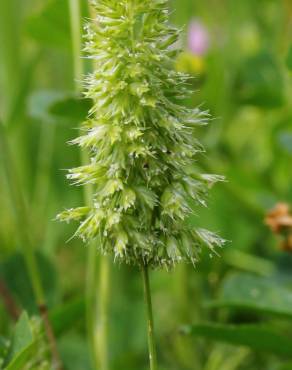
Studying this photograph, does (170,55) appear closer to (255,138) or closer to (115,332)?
(115,332)

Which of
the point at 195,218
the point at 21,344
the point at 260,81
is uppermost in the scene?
the point at 260,81

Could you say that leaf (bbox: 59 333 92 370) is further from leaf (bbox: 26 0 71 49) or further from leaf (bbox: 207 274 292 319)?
leaf (bbox: 26 0 71 49)

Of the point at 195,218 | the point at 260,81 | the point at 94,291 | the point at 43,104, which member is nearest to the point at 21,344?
the point at 94,291

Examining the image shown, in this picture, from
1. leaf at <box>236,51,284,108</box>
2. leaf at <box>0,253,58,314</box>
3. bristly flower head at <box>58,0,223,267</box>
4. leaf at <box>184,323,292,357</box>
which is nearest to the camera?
bristly flower head at <box>58,0,223,267</box>

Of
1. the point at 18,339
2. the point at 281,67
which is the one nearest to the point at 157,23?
the point at 18,339

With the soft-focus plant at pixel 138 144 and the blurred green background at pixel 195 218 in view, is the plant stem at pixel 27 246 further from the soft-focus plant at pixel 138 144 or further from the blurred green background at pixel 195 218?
the soft-focus plant at pixel 138 144

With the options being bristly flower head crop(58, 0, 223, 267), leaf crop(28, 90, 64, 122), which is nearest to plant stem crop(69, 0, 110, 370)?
leaf crop(28, 90, 64, 122)

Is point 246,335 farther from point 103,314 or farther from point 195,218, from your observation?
point 195,218

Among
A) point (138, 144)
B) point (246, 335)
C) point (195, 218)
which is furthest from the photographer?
point (195, 218)

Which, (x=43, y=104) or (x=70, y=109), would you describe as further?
(x=43, y=104)
